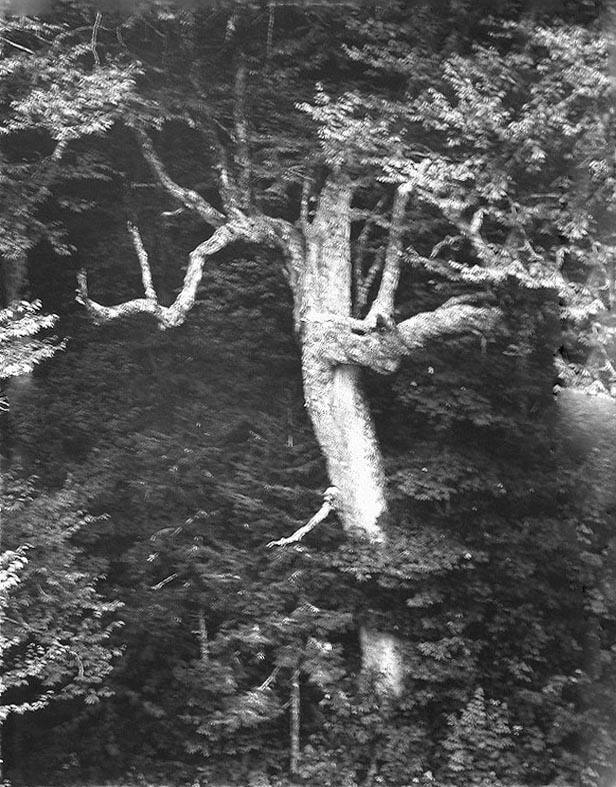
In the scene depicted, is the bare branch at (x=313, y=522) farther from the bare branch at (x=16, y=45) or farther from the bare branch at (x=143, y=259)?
the bare branch at (x=16, y=45)

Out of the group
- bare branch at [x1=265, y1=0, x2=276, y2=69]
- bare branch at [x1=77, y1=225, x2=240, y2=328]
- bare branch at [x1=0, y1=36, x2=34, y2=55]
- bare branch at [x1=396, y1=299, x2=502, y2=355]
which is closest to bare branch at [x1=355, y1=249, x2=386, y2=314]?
bare branch at [x1=396, y1=299, x2=502, y2=355]

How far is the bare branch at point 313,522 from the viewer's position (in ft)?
9.29

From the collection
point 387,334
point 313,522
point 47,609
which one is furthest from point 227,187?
point 47,609

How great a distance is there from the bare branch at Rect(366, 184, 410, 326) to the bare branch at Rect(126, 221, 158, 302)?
855mm

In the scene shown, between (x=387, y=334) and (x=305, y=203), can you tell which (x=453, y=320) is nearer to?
(x=387, y=334)

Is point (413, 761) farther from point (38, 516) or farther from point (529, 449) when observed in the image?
point (38, 516)

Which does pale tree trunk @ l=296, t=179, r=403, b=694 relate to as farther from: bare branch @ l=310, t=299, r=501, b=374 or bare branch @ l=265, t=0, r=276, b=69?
bare branch @ l=265, t=0, r=276, b=69

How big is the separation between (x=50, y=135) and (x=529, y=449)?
7.26 ft

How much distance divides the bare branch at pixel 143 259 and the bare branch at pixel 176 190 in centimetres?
20

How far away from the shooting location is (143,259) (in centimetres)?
292

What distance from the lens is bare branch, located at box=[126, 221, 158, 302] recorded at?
9.59 ft

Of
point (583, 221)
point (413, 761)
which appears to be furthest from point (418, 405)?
point (413, 761)

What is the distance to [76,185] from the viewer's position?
2.94 m

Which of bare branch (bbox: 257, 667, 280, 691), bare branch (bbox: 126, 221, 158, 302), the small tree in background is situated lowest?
bare branch (bbox: 257, 667, 280, 691)
